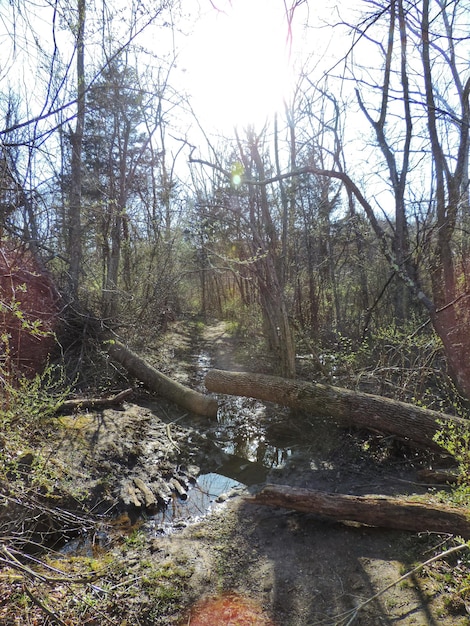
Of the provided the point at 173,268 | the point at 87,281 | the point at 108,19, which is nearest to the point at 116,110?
the point at 173,268

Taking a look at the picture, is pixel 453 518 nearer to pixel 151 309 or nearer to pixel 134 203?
pixel 151 309

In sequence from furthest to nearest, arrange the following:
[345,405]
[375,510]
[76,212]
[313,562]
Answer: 1. [76,212]
2. [345,405]
3. [375,510]
4. [313,562]

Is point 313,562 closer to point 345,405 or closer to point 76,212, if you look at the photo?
point 345,405

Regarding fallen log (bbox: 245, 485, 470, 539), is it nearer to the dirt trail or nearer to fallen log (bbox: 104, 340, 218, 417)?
the dirt trail

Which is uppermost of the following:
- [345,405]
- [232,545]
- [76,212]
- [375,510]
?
[76,212]

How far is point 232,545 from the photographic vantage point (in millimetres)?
3639

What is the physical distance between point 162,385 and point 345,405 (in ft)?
11.8

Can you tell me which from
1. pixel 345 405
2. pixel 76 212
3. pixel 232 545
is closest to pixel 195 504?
pixel 232 545

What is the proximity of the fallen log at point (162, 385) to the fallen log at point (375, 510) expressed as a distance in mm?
2782

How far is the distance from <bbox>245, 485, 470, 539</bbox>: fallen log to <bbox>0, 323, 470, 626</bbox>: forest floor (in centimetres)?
12

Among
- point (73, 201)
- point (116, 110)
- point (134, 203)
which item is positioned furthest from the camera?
point (134, 203)

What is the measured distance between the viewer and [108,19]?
8.80 ft

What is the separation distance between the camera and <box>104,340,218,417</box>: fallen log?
681 centimetres

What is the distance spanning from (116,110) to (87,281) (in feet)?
19.2
